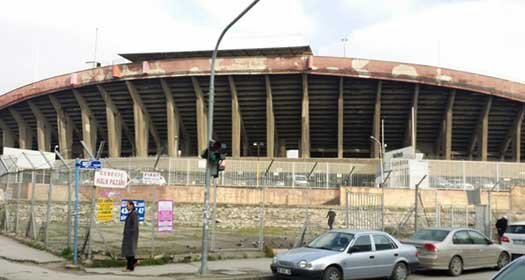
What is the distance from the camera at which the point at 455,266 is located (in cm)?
1587

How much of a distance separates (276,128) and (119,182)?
4775 centimetres

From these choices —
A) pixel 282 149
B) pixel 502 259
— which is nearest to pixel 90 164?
pixel 502 259

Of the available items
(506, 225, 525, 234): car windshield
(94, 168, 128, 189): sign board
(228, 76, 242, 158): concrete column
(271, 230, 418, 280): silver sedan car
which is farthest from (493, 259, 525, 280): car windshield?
(228, 76, 242, 158): concrete column

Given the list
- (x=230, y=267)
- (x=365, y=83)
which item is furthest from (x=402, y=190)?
(x=230, y=267)

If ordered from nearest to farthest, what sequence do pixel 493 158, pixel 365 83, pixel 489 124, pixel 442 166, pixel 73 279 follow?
1. pixel 73 279
2. pixel 442 166
3. pixel 365 83
4. pixel 489 124
5. pixel 493 158

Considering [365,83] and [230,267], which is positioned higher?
[365,83]

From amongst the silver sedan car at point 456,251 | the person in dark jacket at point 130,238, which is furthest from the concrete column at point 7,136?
the silver sedan car at point 456,251

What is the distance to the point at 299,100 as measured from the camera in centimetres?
5750

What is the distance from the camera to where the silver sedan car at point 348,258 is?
41.9 feet

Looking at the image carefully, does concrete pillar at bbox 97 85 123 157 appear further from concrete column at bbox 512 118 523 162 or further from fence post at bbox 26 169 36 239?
concrete column at bbox 512 118 523 162

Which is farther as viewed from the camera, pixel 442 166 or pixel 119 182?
pixel 442 166

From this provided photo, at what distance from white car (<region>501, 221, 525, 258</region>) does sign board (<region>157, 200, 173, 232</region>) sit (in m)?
10.5

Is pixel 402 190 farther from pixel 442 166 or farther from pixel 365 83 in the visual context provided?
pixel 365 83

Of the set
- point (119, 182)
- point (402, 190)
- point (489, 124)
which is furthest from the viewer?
point (489, 124)
